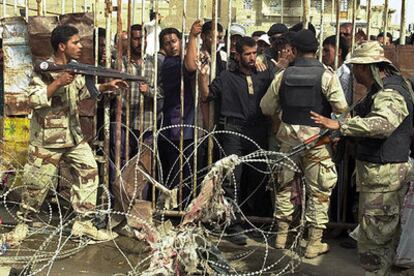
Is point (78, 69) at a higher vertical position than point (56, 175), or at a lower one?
higher

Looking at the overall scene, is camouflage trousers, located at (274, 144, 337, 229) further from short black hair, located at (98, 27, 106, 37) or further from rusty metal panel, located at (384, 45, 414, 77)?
short black hair, located at (98, 27, 106, 37)

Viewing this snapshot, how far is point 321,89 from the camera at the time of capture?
5051 mm

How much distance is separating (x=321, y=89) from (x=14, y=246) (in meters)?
3.11

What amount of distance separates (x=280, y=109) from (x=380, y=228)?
1587 millimetres

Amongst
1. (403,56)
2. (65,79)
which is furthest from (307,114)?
(65,79)

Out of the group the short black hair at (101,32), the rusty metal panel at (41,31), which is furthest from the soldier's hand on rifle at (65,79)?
the short black hair at (101,32)

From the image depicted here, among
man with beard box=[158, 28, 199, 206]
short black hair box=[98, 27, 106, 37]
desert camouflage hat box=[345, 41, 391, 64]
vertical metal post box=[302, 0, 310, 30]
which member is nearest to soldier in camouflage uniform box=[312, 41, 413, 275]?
desert camouflage hat box=[345, 41, 391, 64]

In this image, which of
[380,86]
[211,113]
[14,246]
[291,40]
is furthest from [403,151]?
[14,246]

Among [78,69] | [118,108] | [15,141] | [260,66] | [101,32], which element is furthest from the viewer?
[15,141]

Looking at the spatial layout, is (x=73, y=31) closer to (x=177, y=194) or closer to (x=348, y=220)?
(x=177, y=194)

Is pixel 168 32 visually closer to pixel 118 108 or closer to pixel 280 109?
pixel 118 108

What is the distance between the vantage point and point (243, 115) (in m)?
5.61

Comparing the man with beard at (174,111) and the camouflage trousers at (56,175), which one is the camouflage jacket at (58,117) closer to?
the camouflage trousers at (56,175)

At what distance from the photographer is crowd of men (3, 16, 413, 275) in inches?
168
